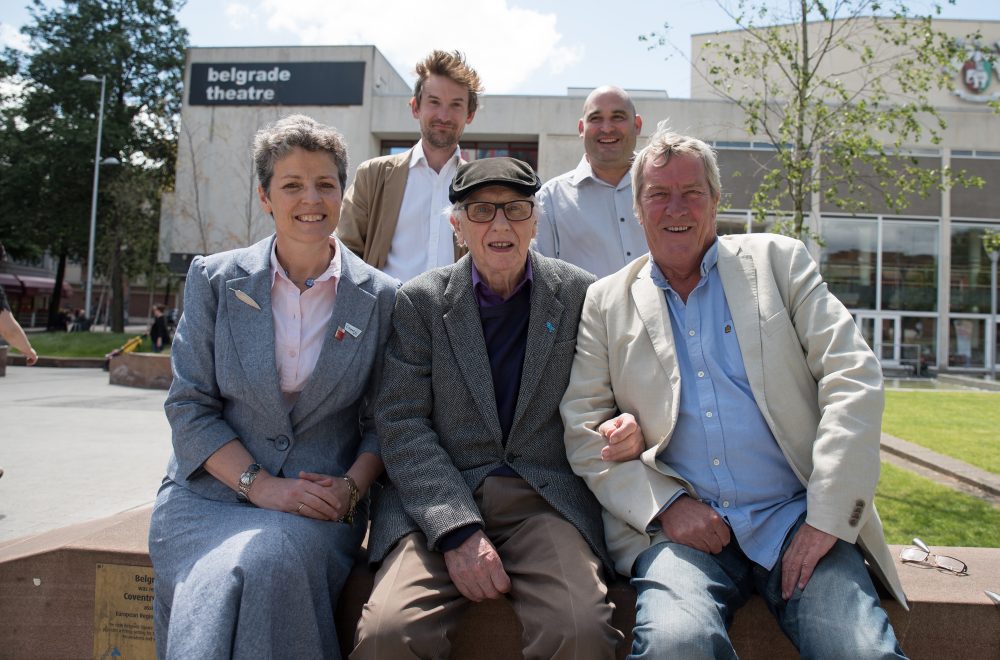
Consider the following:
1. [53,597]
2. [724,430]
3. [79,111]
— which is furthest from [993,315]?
[79,111]

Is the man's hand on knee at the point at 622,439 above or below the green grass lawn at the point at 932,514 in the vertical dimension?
above

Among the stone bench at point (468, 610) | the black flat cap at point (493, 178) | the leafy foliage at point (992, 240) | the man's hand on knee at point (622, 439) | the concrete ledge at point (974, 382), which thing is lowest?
the stone bench at point (468, 610)

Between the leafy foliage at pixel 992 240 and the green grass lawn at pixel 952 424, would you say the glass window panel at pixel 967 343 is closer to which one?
the green grass lawn at pixel 952 424

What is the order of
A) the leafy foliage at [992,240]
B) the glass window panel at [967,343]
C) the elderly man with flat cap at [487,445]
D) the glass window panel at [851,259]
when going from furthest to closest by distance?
the glass window panel at [967,343], the glass window panel at [851,259], the leafy foliage at [992,240], the elderly man with flat cap at [487,445]

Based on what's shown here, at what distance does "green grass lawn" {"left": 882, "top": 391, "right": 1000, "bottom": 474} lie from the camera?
29.0ft

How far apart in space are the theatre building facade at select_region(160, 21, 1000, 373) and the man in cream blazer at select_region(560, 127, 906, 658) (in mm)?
27100

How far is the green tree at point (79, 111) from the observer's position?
110 feet

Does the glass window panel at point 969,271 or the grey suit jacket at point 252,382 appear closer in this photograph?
the grey suit jacket at point 252,382

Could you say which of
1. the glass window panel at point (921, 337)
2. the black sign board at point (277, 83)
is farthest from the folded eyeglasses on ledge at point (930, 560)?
the glass window panel at point (921, 337)

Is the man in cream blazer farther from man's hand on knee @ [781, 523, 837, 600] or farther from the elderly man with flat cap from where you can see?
the elderly man with flat cap

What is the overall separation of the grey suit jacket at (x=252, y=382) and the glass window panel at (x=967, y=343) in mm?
35717

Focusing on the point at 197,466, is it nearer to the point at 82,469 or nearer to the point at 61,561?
the point at 61,561

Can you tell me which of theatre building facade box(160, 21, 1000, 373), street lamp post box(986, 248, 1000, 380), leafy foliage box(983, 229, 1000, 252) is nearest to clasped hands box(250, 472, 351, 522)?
leafy foliage box(983, 229, 1000, 252)

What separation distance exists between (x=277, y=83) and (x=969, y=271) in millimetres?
31689
